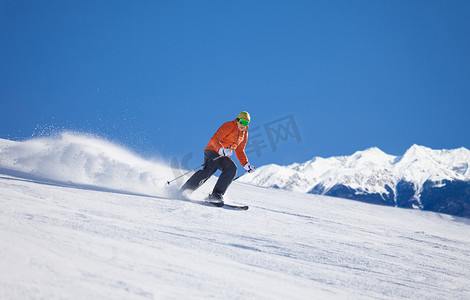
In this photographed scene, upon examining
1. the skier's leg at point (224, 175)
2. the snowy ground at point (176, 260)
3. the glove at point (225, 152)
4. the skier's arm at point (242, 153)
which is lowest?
the snowy ground at point (176, 260)

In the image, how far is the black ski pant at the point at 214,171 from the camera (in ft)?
24.8

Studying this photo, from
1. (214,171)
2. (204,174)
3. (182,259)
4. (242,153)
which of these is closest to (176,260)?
(182,259)

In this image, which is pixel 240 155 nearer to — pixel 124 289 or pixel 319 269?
pixel 319 269

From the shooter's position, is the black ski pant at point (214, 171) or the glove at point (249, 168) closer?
the black ski pant at point (214, 171)

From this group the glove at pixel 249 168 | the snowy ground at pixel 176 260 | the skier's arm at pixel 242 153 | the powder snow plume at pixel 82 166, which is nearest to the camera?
the snowy ground at pixel 176 260

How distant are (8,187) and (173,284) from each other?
343cm

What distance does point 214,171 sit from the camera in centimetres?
783

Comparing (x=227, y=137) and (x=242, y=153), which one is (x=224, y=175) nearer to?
(x=227, y=137)

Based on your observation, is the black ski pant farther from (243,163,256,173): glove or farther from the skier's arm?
the skier's arm

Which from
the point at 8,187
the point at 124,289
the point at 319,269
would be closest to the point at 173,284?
the point at 124,289

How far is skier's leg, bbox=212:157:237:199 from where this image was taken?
7543mm

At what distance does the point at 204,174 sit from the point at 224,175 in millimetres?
461

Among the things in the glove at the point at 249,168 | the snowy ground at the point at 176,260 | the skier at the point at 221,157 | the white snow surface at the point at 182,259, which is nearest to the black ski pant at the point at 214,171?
the skier at the point at 221,157

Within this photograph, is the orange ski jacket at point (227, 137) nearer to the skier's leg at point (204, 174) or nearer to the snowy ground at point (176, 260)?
the skier's leg at point (204, 174)
